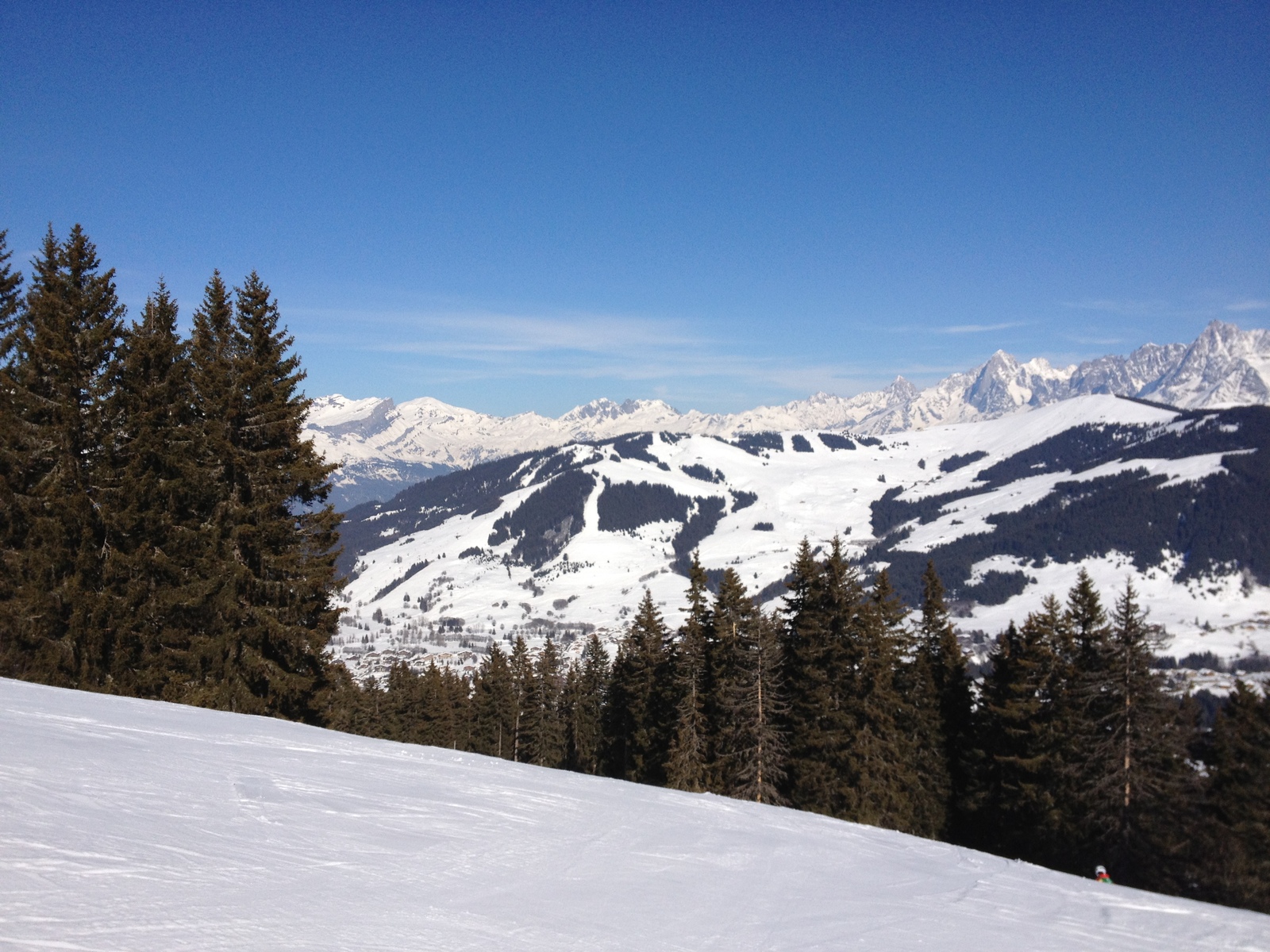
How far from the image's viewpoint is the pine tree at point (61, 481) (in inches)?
696

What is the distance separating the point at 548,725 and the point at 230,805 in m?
52.6

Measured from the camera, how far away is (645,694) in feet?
131

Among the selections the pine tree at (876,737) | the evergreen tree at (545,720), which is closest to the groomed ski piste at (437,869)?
the pine tree at (876,737)

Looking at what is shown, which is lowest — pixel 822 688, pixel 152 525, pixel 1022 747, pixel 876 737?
pixel 1022 747

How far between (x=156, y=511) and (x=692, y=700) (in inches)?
827

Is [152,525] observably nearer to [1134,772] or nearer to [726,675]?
[726,675]

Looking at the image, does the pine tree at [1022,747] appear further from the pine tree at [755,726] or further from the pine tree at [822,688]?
the pine tree at [755,726]

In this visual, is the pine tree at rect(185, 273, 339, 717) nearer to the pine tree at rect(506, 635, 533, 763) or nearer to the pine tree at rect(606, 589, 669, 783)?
the pine tree at rect(606, 589, 669, 783)

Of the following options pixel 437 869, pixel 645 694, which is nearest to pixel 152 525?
pixel 437 869

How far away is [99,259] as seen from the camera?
774 inches

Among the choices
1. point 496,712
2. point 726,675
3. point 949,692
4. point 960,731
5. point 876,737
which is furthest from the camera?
point 496,712

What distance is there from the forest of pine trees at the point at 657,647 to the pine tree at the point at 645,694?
0.60 ft

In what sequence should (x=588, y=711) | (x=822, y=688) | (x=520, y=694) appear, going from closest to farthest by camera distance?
(x=822, y=688) → (x=520, y=694) → (x=588, y=711)

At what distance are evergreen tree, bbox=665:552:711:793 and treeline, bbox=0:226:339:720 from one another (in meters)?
16.2
